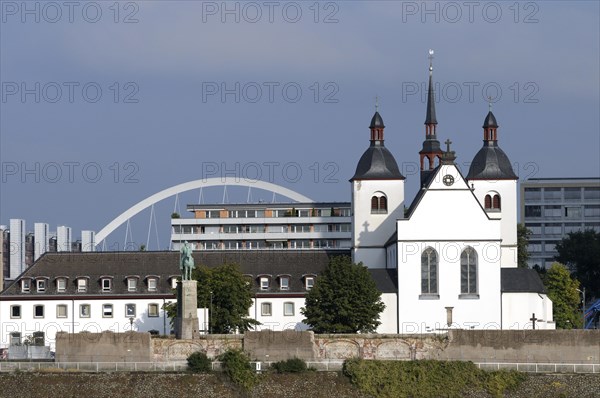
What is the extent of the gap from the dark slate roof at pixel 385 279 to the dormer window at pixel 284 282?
5.77 meters

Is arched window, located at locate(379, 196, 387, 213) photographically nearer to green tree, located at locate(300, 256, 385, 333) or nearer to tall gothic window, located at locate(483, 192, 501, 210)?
tall gothic window, located at locate(483, 192, 501, 210)

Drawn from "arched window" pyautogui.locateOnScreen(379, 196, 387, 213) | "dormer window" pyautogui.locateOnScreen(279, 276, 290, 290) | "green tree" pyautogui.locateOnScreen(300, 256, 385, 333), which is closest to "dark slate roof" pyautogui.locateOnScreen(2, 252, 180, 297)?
"dormer window" pyautogui.locateOnScreen(279, 276, 290, 290)

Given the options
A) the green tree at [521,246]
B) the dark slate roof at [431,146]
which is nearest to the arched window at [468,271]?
the dark slate roof at [431,146]

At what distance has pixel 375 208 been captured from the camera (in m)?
110

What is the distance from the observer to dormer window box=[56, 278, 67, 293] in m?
105

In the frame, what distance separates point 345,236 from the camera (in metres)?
147

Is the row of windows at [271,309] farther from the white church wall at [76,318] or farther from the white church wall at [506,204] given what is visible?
the white church wall at [506,204]

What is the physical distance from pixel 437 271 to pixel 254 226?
54.6 metres

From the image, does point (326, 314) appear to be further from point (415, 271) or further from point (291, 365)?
point (291, 365)

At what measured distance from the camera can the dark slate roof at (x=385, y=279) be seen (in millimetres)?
100438

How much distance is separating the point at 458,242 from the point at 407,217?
3.62 metres

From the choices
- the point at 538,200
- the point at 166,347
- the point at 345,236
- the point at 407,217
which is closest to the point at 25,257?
the point at 345,236

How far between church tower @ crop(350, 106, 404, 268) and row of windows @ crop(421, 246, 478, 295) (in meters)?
8.20

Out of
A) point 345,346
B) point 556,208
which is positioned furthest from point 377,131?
point 556,208
